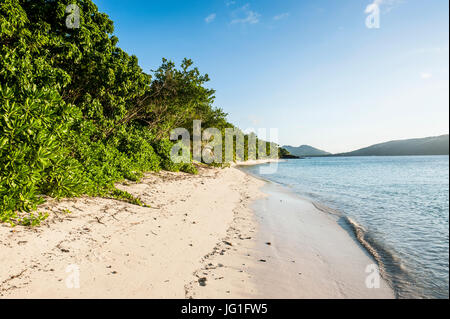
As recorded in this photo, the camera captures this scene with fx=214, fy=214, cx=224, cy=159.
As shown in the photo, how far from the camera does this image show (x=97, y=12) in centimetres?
1010

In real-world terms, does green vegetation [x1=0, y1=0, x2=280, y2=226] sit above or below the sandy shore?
above

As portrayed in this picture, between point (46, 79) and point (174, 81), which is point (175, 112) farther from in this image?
point (46, 79)

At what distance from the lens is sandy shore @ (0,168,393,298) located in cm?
348

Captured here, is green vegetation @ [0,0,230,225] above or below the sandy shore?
above

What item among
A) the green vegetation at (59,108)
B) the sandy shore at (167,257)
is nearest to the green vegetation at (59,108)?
the green vegetation at (59,108)

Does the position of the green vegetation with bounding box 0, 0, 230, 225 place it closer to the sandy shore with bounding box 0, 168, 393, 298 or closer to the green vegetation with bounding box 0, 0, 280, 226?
the green vegetation with bounding box 0, 0, 280, 226

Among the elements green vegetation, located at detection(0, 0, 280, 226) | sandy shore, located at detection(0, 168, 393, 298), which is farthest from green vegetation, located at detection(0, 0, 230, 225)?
sandy shore, located at detection(0, 168, 393, 298)

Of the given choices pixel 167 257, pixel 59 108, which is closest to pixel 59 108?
pixel 59 108

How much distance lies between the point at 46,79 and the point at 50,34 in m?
2.72

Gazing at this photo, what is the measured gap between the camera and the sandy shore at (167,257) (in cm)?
348

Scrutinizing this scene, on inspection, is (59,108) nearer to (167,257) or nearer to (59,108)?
(59,108)

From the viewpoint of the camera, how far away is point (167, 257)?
4.57m

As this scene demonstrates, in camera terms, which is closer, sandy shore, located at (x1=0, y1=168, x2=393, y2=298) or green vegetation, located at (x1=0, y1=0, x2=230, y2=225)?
sandy shore, located at (x1=0, y1=168, x2=393, y2=298)

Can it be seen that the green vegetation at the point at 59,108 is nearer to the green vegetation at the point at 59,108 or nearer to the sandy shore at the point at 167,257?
the green vegetation at the point at 59,108
